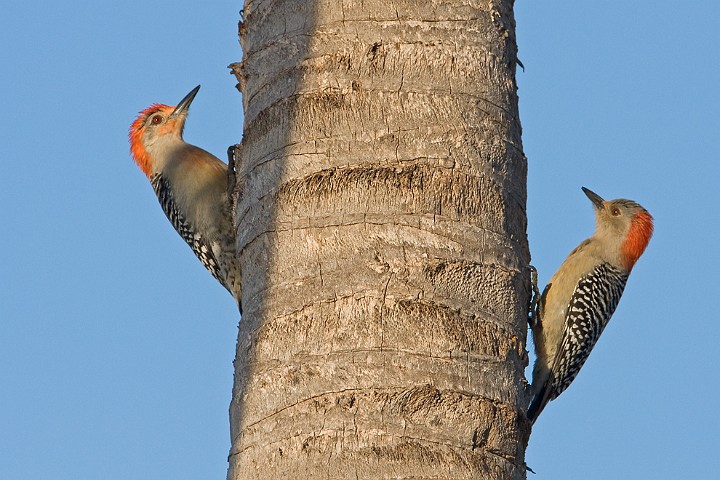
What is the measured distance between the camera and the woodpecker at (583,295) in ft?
25.9

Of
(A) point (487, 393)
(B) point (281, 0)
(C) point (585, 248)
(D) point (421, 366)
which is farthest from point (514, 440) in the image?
(C) point (585, 248)

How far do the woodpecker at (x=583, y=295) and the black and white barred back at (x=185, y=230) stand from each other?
2595mm

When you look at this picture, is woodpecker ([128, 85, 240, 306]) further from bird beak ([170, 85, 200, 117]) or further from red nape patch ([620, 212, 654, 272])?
red nape patch ([620, 212, 654, 272])

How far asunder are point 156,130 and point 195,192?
1.24 meters

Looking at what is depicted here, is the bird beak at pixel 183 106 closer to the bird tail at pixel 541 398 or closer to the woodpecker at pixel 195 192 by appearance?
the woodpecker at pixel 195 192

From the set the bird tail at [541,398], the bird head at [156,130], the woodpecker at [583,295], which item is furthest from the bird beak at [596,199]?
the bird head at [156,130]

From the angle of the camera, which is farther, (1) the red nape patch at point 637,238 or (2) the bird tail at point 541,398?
(1) the red nape patch at point 637,238

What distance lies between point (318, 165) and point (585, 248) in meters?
5.43

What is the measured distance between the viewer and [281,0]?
13.8 ft

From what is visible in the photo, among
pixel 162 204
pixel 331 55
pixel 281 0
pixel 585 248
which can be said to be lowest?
pixel 331 55

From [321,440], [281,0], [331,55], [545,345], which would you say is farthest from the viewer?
[545,345]

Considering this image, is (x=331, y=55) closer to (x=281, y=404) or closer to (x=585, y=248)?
(x=281, y=404)

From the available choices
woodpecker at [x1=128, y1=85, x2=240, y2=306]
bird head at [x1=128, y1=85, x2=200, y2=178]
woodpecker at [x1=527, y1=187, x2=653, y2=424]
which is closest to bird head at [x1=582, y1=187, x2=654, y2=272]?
woodpecker at [x1=527, y1=187, x2=653, y2=424]

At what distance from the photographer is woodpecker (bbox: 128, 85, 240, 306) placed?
7.62m
